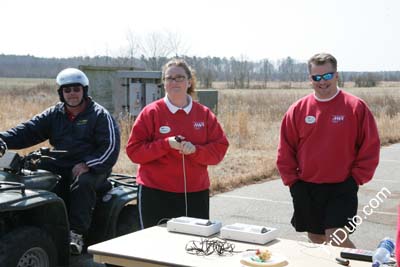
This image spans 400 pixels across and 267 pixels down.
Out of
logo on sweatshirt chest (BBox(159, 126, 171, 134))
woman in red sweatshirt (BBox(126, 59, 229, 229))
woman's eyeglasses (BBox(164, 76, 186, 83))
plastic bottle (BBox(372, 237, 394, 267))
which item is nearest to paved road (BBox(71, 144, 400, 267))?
woman in red sweatshirt (BBox(126, 59, 229, 229))

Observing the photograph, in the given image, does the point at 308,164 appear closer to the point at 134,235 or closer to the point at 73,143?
the point at 134,235

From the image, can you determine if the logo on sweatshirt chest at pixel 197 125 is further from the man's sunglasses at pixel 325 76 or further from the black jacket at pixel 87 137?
the black jacket at pixel 87 137

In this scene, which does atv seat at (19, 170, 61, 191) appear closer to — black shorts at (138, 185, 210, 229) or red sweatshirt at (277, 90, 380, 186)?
black shorts at (138, 185, 210, 229)

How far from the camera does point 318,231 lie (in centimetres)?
477

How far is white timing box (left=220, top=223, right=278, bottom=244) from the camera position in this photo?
12.3 ft

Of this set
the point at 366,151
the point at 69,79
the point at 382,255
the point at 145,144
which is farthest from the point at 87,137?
the point at 382,255

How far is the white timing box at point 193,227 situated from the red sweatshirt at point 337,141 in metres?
1.02

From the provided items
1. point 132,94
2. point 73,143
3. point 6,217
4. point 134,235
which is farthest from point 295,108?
point 132,94

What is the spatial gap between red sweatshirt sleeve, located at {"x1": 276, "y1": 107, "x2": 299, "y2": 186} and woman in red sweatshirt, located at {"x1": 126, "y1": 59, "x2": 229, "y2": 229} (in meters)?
0.46

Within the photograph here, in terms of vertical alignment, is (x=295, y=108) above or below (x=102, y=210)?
above

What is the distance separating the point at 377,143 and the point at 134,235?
1.94m

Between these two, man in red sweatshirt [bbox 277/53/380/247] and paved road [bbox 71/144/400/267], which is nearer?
man in red sweatshirt [bbox 277/53/380/247]

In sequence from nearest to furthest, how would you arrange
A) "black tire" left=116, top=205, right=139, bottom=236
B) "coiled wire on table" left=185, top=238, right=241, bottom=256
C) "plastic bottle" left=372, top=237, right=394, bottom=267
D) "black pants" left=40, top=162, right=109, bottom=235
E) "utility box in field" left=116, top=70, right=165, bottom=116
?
1. "plastic bottle" left=372, top=237, right=394, bottom=267
2. "coiled wire on table" left=185, top=238, right=241, bottom=256
3. "black pants" left=40, top=162, right=109, bottom=235
4. "black tire" left=116, top=205, right=139, bottom=236
5. "utility box in field" left=116, top=70, right=165, bottom=116

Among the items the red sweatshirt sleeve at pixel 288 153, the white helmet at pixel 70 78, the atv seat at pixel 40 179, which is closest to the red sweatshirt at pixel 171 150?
the red sweatshirt sleeve at pixel 288 153
